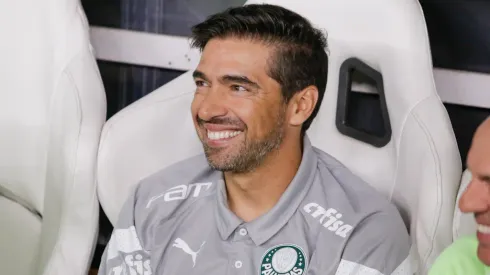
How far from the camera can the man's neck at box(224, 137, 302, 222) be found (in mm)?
1645

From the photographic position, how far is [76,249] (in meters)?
1.78

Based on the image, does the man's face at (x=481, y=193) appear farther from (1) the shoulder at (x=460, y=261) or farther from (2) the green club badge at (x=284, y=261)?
(2) the green club badge at (x=284, y=261)

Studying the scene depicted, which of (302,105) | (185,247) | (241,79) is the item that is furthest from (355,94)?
(185,247)

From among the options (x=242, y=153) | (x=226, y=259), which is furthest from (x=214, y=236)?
(x=242, y=153)

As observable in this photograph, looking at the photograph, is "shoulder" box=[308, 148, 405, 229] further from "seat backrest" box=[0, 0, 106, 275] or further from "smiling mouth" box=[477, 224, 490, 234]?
"seat backrest" box=[0, 0, 106, 275]

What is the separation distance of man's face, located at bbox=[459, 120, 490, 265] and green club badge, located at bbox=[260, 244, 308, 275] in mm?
422

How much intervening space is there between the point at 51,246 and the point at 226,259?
1.55 ft

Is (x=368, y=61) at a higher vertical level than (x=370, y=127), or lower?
higher

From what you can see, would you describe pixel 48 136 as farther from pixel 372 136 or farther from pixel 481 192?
pixel 481 192

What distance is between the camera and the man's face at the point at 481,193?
3.84 feet

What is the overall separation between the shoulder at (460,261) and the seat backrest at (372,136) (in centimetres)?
24

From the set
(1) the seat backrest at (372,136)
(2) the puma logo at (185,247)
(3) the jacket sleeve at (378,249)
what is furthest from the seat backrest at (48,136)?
(3) the jacket sleeve at (378,249)

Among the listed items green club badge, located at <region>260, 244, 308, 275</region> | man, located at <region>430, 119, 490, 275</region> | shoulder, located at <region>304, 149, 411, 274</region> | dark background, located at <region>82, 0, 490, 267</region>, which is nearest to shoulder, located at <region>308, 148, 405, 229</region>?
shoulder, located at <region>304, 149, 411, 274</region>

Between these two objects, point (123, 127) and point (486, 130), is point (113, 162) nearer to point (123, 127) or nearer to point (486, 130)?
point (123, 127)
